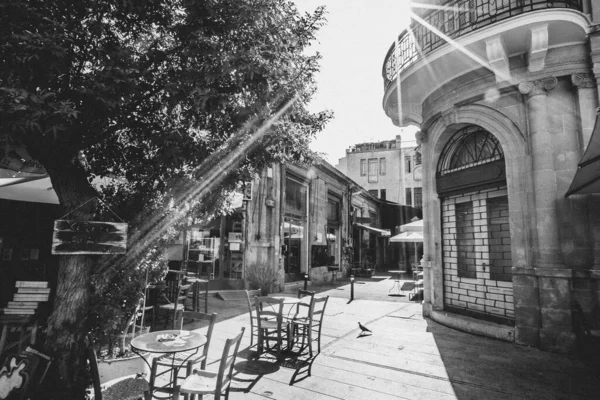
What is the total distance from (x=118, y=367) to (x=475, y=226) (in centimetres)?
760

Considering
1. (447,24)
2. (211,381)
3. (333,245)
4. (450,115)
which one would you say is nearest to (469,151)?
(450,115)

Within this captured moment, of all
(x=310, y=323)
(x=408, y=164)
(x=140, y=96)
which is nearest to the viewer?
(x=140, y=96)

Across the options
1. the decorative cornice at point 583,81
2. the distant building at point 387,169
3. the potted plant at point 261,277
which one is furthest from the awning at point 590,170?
the distant building at point 387,169

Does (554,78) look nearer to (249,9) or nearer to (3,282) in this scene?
(249,9)

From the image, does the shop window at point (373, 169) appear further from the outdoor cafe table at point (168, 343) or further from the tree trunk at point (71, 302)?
the tree trunk at point (71, 302)

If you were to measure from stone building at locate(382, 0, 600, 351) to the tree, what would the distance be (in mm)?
4472

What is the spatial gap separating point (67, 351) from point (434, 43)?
880cm

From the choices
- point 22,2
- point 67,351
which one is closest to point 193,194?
point 67,351

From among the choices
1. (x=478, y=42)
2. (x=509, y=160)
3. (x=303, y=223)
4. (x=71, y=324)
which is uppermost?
(x=478, y=42)

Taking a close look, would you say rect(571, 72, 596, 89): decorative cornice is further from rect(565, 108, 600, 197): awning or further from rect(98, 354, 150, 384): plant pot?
rect(98, 354, 150, 384): plant pot

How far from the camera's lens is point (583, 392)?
415cm

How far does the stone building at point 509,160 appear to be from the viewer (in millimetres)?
5848

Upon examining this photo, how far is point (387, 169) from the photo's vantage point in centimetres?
3328

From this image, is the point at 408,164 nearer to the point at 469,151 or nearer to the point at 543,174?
the point at 469,151
